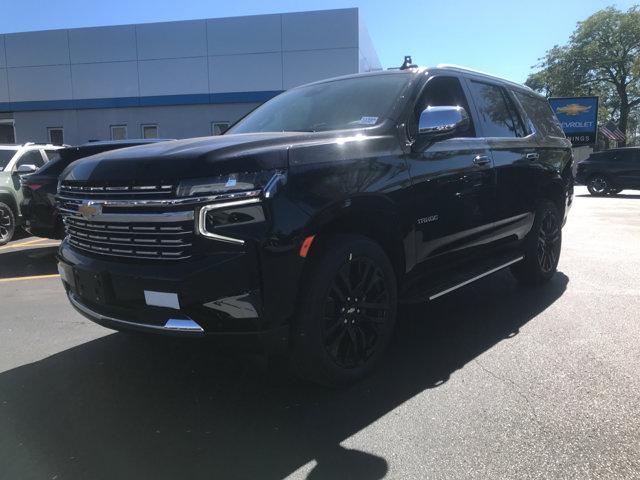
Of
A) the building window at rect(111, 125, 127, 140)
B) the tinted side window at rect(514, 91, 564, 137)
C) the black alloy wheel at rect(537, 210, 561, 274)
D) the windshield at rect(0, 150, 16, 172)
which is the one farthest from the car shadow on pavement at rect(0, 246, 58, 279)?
the building window at rect(111, 125, 127, 140)

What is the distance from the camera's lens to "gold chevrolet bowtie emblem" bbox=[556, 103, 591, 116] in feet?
100

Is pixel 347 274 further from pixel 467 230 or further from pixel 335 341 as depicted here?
pixel 467 230

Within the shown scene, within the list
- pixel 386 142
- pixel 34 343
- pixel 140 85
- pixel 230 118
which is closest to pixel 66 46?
pixel 140 85

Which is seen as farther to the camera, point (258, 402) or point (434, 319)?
point (434, 319)

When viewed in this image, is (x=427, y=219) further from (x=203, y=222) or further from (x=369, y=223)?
(x=203, y=222)

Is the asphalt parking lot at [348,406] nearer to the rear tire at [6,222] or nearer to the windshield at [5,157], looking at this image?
the rear tire at [6,222]

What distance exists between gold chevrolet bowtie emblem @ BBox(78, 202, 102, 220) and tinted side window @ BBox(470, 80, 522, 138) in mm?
3189

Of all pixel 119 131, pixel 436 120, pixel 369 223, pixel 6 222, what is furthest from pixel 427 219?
pixel 119 131

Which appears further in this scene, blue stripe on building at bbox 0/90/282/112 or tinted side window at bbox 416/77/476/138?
blue stripe on building at bbox 0/90/282/112

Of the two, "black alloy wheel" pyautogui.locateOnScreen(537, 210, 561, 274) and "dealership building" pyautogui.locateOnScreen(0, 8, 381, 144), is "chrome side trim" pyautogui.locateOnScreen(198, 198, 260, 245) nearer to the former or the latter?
"black alloy wheel" pyautogui.locateOnScreen(537, 210, 561, 274)

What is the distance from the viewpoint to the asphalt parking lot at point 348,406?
2633 millimetres

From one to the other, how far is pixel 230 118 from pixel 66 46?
24.4ft

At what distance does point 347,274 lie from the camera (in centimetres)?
322

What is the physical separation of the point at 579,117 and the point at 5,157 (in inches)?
1173
